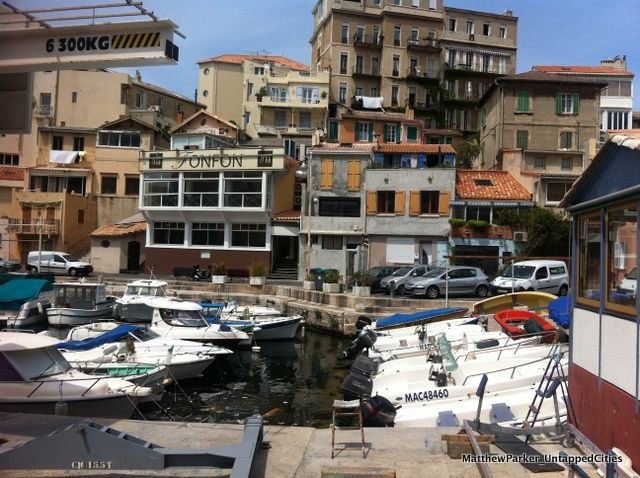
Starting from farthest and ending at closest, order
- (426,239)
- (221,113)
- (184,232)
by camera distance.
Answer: (221,113), (184,232), (426,239)

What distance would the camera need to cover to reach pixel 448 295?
93.9 feet

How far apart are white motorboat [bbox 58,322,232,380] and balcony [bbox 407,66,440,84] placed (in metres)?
51.6

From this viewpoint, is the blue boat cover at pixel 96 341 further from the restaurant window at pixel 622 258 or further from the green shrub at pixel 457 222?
the green shrub at pixel 457 222

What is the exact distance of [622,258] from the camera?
21.6 feet

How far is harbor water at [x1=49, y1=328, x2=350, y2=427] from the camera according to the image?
597 inches

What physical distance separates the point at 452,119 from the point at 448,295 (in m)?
38.8

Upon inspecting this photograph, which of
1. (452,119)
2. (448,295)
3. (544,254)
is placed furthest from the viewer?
(452,119)

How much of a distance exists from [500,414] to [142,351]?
11.5 meters

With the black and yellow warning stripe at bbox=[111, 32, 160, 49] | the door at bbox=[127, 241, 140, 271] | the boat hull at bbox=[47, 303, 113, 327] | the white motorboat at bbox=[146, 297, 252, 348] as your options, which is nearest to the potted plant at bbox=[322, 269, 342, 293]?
the white motorboat at bbox=[146, 297, 252, 348]

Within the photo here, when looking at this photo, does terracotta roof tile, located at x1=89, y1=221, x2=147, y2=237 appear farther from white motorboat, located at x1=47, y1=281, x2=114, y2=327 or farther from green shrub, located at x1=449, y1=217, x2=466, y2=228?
green shrub, located at x1=449, y1=217, x2=466, y2=228

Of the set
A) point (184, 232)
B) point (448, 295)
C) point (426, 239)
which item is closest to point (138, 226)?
point (184, 232)

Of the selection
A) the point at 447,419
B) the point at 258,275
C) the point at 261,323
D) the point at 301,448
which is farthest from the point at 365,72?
the point at 301,448

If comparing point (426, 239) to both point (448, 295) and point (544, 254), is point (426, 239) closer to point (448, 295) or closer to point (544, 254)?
point (544, 254)

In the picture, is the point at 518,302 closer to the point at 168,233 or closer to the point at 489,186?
the point at 489,186
